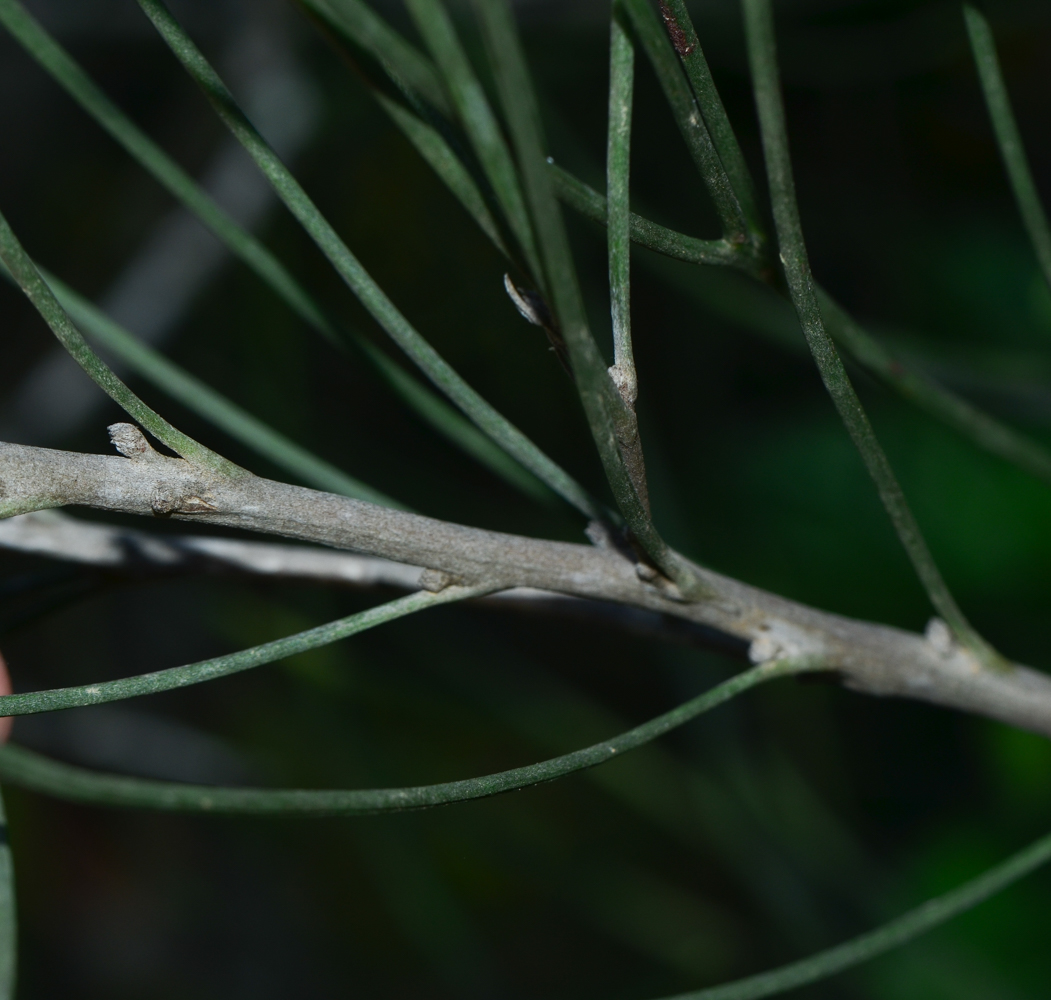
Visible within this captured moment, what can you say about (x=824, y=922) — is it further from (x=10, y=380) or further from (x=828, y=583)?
(x=10, y=380)

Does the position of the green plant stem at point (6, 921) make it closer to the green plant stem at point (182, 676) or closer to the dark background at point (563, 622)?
the green plant stem at point (182, 676)

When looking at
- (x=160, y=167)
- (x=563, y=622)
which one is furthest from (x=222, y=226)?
(x=563, y=622)

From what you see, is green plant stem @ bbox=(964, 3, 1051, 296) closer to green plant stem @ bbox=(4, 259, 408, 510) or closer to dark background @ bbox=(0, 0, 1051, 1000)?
green plant stem @ bbox=(4, 259, 408, 510)

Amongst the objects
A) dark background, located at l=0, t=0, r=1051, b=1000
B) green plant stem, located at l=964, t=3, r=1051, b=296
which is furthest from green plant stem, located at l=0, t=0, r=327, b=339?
dark background, located at l=0, t=0, r=1051, b=1000

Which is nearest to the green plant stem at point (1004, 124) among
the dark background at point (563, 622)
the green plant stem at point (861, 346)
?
the green plant stem at point (861, 346)

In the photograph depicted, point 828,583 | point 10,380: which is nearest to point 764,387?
point 828,583

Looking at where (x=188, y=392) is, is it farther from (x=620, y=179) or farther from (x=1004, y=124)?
(x=1004, y=124)
